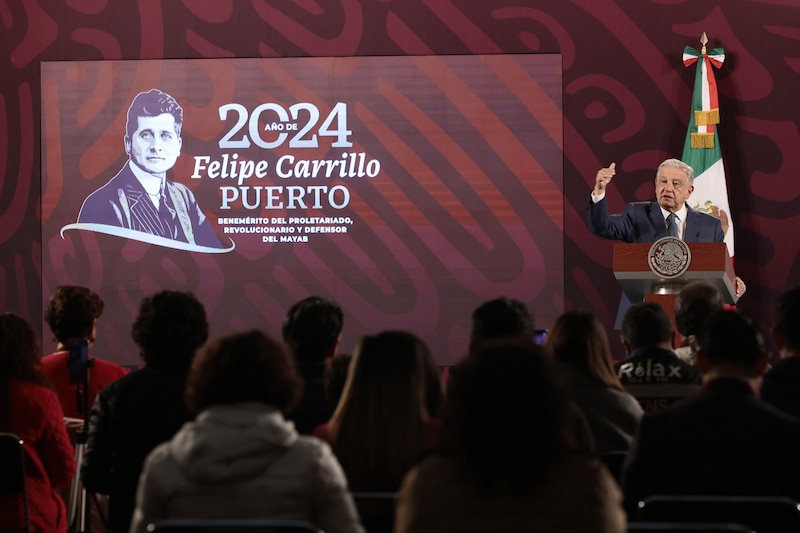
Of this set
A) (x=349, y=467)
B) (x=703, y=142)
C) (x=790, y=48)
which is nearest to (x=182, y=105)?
(x=703, y=142)

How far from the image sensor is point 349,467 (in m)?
2.52

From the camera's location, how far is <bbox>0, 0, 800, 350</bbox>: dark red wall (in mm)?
8172

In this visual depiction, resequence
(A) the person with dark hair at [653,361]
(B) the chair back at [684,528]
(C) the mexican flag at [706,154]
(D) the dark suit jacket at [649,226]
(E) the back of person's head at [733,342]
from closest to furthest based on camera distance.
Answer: (B) the chair back at [684,528]
(E) the back of person's head at [733,342]
(A) the person with dark hair at [653,361]
(D) the dark suit jacket at [649,226]
(C) the mexican flag at [706,154]

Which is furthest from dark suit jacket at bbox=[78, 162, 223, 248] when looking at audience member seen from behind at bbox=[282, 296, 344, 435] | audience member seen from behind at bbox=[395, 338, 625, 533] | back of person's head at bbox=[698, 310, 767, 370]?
audience member seen from behind at bbox=[395, 338, 625, 533]

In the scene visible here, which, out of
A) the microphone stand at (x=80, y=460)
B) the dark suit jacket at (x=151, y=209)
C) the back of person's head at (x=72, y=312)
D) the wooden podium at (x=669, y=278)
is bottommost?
the microphone stand at (x=80, y=460)

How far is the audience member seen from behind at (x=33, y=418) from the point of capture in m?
3.38

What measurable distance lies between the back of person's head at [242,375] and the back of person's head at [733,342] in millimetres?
1031

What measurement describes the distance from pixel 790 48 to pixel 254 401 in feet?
23.2

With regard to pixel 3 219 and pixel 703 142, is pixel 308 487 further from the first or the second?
pixel 3 219

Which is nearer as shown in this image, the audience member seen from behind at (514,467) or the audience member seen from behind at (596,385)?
the audience member seen from behind at (514,467)

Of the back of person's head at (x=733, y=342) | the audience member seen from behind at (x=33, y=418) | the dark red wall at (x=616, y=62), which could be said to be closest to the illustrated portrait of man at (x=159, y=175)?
the dark red wall at (x=616, y=62)

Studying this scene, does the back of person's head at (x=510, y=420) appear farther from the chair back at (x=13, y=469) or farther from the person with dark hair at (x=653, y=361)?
the person with dark hair at (x=653, y=361)

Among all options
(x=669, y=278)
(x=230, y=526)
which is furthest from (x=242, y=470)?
(x=669, y=278)

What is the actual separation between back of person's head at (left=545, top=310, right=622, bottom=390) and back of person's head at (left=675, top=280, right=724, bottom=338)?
0.78m
